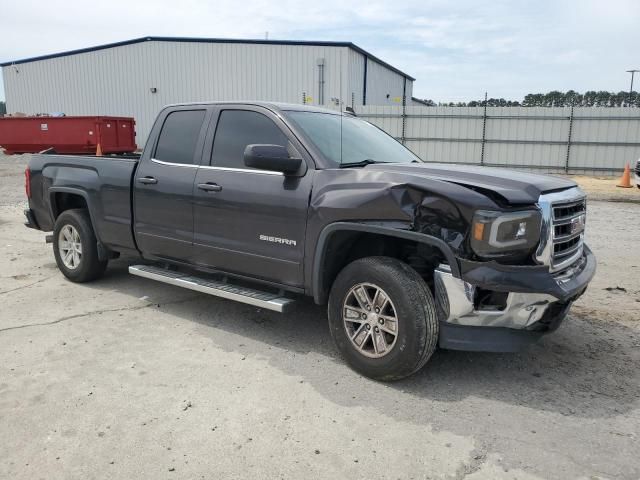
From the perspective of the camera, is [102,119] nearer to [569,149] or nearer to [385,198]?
[569,149]

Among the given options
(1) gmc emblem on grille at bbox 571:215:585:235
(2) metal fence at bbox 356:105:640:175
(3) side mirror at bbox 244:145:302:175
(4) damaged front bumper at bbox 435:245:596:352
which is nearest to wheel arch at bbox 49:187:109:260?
(3) side mirror at bbox 244:145:302:175

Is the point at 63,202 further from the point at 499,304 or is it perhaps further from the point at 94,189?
the point at 499,304

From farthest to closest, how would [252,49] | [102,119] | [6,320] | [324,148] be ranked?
[252,49], [102,119], [6,320], [324,148]

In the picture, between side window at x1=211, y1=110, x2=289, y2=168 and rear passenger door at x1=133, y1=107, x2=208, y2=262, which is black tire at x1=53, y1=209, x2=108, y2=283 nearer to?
rear passenger door at x1=133, y1=107, x2=208, y2=262

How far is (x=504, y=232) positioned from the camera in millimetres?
3242

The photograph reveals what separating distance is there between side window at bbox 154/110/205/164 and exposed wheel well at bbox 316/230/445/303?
5.58 ft

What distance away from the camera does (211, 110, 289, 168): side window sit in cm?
441

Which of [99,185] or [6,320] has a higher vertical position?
[99,185]

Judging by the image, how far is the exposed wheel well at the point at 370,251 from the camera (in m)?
3.84

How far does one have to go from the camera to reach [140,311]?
5.13 meters

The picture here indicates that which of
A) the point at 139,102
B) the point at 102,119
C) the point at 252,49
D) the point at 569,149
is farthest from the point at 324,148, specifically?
the point at 139,102

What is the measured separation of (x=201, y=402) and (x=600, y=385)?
2637mm

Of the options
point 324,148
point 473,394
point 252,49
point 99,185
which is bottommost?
point 473,394

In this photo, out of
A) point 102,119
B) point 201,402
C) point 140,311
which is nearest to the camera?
point 201,402
